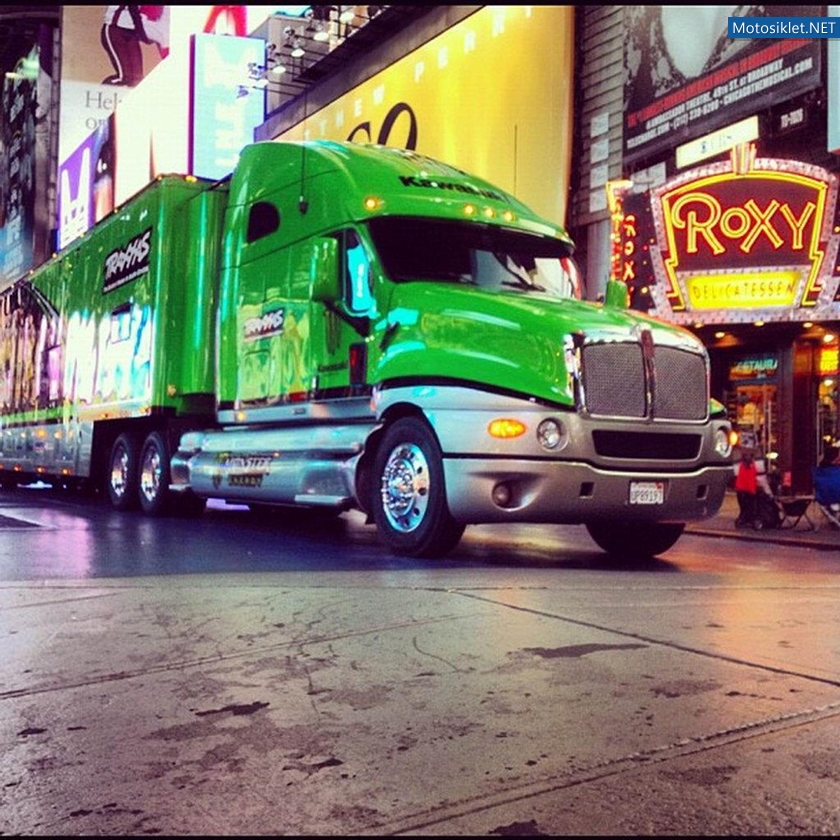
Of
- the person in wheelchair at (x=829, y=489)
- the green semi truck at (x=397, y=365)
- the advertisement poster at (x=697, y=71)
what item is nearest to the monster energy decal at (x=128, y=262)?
the green semi truck at (x=397, y=365)

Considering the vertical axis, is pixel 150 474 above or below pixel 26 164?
below

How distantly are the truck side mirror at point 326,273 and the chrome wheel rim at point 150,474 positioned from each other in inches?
173

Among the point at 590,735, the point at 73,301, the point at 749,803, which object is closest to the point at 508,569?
the point at 590,735

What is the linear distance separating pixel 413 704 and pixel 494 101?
20.6 metres

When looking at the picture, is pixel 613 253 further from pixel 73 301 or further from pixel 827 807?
pixel 827 807

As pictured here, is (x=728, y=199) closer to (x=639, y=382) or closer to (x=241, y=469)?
(x=241, y=469)

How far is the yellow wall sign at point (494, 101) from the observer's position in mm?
21156

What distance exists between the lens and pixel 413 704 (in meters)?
4.05

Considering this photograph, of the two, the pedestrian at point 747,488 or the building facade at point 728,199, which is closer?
the pedestrian at point 747,488

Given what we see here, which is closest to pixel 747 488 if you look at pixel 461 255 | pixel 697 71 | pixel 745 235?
pixel 745 235

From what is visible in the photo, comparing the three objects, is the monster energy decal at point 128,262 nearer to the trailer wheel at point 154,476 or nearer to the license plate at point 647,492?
the trailer wheel at point 154,476

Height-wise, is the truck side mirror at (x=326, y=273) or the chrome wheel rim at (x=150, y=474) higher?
the truck side mirror at (x=326, y=273)

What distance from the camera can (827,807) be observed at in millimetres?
2996

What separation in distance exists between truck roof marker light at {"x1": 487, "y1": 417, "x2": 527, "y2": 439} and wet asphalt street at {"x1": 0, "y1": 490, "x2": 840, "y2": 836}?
45.7 inches
